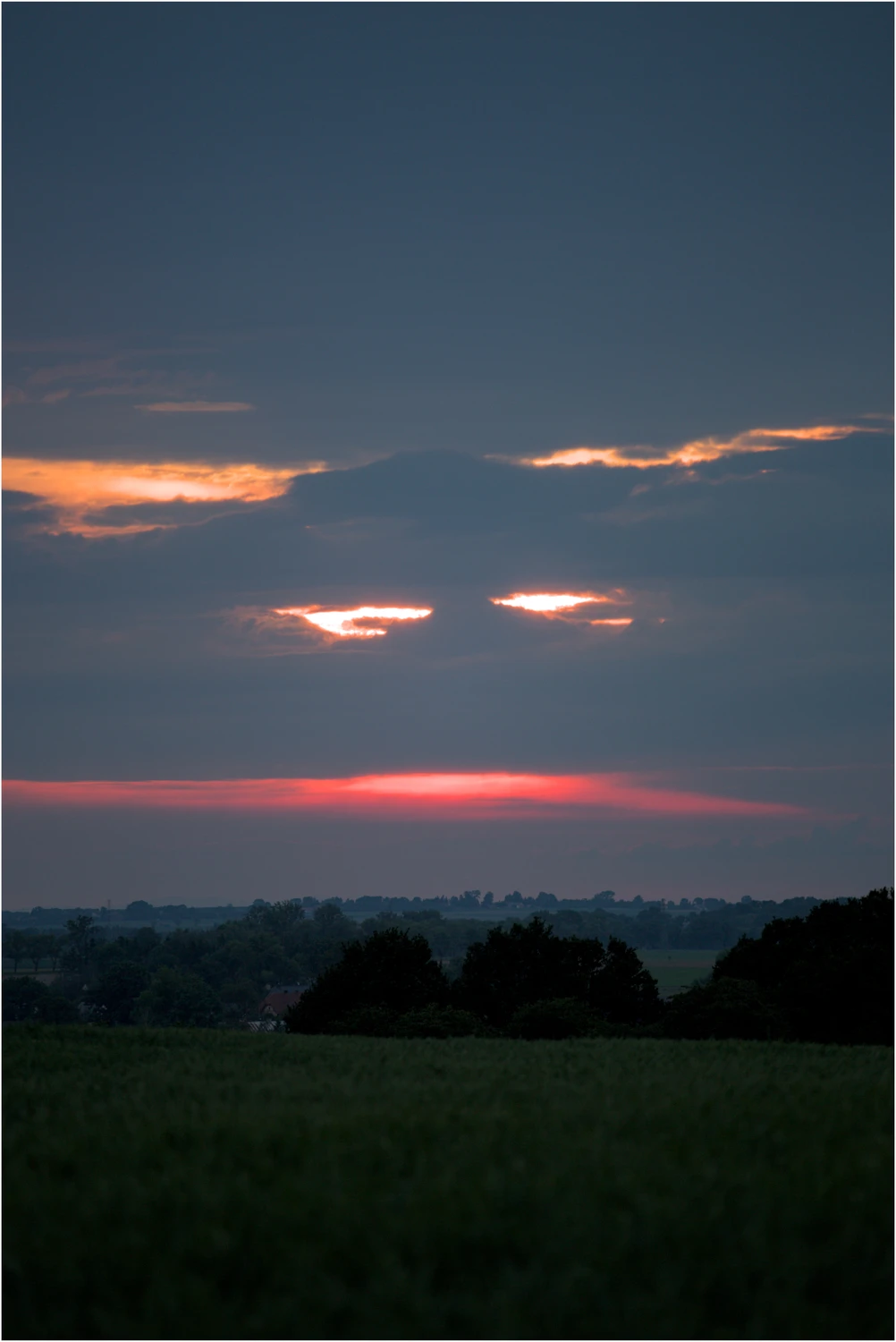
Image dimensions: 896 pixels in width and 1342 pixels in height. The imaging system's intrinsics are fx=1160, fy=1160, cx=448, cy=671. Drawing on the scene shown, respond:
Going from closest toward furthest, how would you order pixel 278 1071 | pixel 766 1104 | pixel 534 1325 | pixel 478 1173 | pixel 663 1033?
pixel 534 1325 → pixel 478 1173 → pixel 766 1104 → pixel 278 1071 → pixel 663 1033

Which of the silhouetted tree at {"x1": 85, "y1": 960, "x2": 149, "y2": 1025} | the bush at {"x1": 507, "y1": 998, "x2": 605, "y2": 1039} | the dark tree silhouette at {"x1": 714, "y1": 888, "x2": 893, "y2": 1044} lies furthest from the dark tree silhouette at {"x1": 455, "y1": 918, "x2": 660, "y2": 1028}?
the silhouetted tree at {"x1": 85, "y1": 960, "x2": 149, "y2": 1025}

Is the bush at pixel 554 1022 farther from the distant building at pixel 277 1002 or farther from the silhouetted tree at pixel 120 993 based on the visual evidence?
the distant building at pixel 277 1002

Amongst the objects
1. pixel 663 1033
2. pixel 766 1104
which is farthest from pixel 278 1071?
pixel 663 1033

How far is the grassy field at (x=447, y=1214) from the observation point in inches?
390

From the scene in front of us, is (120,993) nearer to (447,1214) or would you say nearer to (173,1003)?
(173,1003)

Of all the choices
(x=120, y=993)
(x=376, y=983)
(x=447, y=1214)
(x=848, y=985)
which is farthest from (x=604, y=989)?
(x=120, y=993)

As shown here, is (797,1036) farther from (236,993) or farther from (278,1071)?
(236,993)

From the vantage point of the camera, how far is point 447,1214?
38.1ft

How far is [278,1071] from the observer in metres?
22.1

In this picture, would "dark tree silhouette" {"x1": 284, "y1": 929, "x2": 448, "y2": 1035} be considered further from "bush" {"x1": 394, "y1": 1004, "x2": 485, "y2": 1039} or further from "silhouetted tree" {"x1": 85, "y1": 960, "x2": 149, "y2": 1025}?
"silhouetted tree" {"x1": 85, "y1": 960, "x2": 149, "y2": 1025}

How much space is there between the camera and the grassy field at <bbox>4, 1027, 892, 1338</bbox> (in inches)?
390

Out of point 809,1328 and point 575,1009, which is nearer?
point 809,1328

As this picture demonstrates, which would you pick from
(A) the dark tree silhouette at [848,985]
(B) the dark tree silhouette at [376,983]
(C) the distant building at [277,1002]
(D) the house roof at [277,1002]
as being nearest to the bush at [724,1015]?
(A) the dark tree silhouette at [848,985]

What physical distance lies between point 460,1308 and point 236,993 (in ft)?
559
